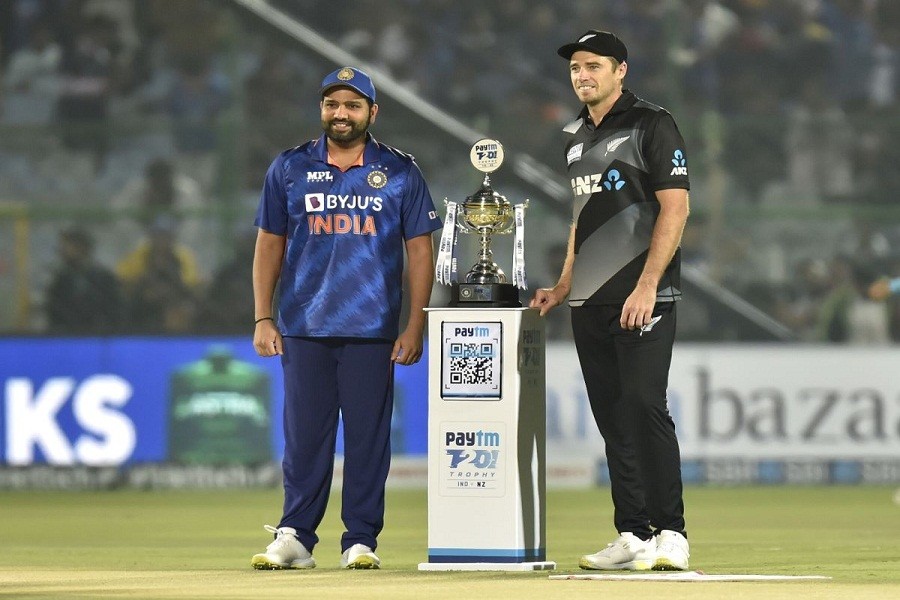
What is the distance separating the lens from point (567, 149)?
690 centimetres

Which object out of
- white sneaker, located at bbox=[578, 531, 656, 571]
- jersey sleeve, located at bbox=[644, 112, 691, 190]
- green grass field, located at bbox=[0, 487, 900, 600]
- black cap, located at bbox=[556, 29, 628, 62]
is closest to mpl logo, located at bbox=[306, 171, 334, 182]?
black cap, located at bbox=[556, 29, 628, 62]

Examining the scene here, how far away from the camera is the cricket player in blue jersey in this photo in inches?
271

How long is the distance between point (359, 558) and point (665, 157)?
1.89 metres

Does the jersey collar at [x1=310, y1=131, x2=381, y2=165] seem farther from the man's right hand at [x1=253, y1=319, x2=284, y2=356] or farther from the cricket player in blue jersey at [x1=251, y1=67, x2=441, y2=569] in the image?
the man's right hand at [x1=253, y1=319, x2=284, y2=356]

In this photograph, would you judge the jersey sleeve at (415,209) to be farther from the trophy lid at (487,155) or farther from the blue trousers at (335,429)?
the blue trousers at (335,429)

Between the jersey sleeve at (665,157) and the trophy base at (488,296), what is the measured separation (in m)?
0.68

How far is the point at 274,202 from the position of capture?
7016mm

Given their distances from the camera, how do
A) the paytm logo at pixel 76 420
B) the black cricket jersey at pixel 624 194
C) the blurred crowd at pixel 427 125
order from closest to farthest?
1. the black cricket jersey at pixel 624 194
2. the paytm logo at pixel 76 420
3. the blurred crowd at pixel 427 125

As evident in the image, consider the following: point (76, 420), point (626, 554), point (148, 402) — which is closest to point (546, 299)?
point (626, 554)

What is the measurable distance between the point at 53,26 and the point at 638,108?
33.7 feet

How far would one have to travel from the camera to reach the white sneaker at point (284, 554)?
267 inches

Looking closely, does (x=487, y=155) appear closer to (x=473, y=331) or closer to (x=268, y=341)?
(x=473, y=331)

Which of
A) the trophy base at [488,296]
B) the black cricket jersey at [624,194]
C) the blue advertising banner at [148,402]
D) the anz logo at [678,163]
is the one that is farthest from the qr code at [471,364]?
the blue advertising banner at [148,402]

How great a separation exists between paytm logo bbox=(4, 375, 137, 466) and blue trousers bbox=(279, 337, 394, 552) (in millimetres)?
7148
